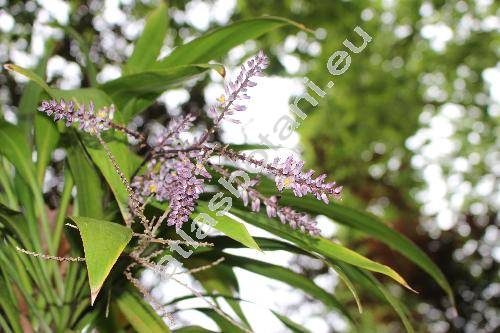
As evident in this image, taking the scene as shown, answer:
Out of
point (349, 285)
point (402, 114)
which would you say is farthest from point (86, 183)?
point (402, 114)

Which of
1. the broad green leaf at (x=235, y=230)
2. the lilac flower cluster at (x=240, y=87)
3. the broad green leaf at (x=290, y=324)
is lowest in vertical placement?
the broad green leaf at (x=290, y=324)

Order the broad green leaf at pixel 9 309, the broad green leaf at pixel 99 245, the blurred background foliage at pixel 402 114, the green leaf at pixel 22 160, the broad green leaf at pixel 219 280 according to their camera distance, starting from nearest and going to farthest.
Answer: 1. the broad green leaf at pixel 99 245
2. the broad green leaf at pixel 9 309
3. the green leaf at pixel 22 160
4. the broad green leaf at pixel 219 280
5. the blurred background foliage at pixel 402 114

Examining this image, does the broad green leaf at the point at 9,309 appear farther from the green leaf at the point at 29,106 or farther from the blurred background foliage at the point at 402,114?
the blurred background foliage at the point at 402,114

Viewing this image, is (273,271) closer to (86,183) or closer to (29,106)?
(86,183)

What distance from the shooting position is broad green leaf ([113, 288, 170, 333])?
0.82 meters

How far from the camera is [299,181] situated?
0.63 m

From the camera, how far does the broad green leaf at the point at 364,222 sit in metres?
0.86

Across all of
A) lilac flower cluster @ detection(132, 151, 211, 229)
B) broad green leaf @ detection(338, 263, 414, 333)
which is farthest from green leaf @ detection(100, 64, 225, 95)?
broad green leaf @ detection(338, 263, 414, 333)

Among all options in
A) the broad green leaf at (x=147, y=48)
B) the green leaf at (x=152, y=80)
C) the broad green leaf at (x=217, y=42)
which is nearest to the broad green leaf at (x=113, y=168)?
the green leaf at (x=152, y=80)

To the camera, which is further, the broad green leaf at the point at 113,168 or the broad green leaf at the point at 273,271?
the broad green leaf at the point at 273,271

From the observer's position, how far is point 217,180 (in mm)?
805

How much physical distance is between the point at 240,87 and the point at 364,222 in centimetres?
41

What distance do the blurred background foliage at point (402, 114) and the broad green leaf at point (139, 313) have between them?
1305 mm

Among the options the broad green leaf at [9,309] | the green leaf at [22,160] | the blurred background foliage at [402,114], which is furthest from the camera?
the blurred background foliage at [402,114]
